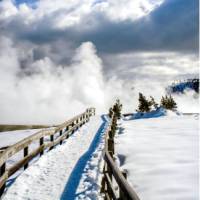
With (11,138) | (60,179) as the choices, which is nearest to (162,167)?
(60,179)

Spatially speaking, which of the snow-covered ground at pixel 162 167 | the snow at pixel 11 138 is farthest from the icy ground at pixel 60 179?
the snow at pixel 11 138

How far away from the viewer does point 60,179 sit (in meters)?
10.5

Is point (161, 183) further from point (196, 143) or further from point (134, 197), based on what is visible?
point (196, 143)

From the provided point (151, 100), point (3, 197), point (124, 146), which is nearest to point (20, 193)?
point (3, 197)

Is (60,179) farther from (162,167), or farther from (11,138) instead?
(11,138)

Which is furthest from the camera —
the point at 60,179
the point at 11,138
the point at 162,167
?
the point at 11,138

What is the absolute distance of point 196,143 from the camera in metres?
15.9

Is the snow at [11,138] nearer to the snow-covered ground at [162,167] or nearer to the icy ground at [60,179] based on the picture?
the icy ground at [60,179]

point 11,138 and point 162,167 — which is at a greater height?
point 162,167

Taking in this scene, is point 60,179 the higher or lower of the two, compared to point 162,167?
lower

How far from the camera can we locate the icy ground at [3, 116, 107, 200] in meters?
8.98

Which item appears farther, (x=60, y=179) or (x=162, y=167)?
(x=162, y=167)

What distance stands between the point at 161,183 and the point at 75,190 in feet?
7.37

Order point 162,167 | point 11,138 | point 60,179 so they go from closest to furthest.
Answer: point 60,179 < point 162,167 < point 11,138
